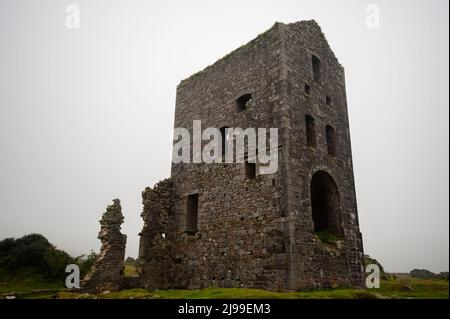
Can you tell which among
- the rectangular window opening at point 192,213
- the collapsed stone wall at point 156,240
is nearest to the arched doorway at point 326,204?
the rectangular window opening at point 192,213

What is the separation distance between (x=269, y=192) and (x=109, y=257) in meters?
6.93

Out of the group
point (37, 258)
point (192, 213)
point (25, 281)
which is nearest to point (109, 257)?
point (192, 213)

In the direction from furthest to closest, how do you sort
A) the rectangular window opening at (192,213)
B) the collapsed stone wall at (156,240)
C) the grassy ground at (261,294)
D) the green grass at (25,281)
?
Answer: the green grass at (25,281)
the rectangular window opening at (192,213)
the collapsed stone wall at (156,240)
the grassy ground at (261,294)

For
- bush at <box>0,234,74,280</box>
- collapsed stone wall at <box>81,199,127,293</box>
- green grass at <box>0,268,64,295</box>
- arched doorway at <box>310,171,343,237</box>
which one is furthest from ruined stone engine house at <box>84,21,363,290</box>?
bush at <box>0,234,74,280</box>

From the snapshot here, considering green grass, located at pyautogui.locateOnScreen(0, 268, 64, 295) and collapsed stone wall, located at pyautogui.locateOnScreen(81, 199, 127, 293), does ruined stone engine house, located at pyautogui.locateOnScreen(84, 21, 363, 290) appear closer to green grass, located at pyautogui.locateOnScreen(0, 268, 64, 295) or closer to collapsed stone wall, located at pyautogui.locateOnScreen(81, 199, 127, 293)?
collapsed stone wall, located at pyautogui.locateOnScreen(81, 199, 127, 293)

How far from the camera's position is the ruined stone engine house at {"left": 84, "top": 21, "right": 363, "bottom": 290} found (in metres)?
11.2

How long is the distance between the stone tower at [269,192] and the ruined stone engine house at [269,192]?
0.14 feet

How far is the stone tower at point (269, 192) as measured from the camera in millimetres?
11242

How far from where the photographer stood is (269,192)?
38.5 ft

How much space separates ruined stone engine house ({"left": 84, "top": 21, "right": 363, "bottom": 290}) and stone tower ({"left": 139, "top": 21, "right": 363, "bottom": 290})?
4 cm

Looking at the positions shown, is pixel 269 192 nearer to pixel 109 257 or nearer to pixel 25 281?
pixel 109 257

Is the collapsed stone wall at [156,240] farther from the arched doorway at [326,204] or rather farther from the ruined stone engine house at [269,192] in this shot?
the arched doorway at [326,204]
